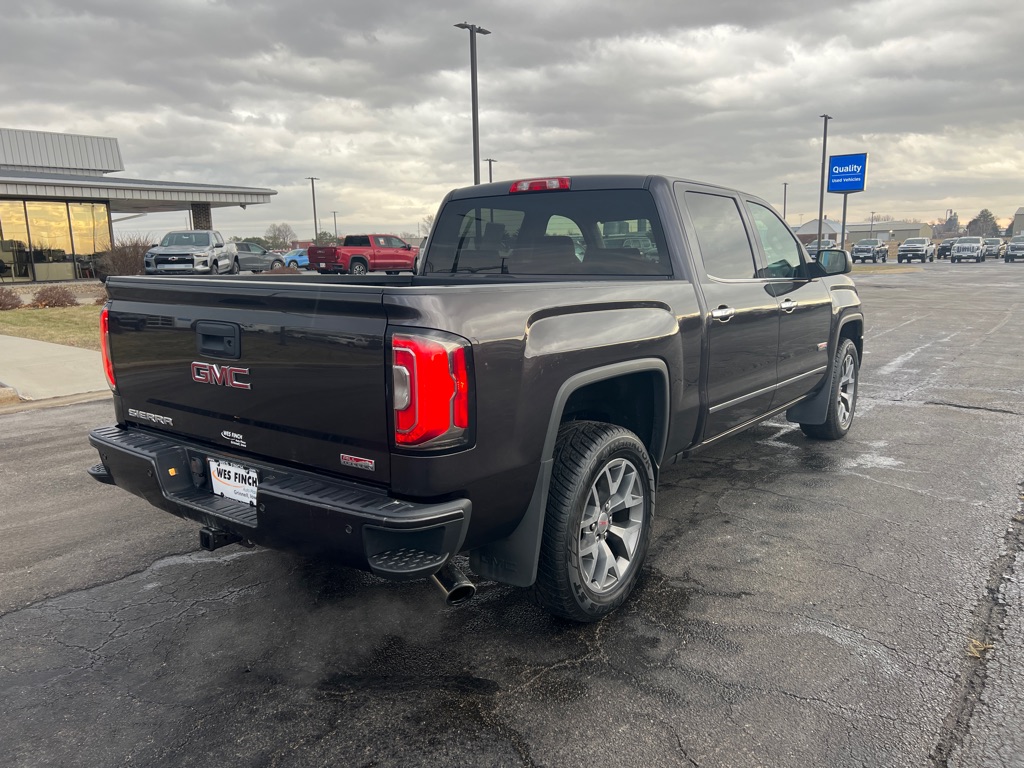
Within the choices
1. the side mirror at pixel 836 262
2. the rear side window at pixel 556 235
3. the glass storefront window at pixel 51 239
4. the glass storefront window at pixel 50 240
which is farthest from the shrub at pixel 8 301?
the side mirror at pixel 836 262

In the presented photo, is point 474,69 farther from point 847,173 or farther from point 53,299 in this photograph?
point 847,173

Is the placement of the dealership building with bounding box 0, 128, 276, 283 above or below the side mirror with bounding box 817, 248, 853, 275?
above

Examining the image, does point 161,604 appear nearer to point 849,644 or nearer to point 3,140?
point 849,644

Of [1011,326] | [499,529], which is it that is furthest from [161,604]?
[1011,326]

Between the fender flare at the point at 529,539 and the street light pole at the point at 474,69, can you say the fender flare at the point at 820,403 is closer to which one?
the fender flare at the point at 529,539

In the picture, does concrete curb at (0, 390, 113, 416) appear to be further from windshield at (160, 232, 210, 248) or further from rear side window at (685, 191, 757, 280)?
windshield at (160, 232, 210, 248)

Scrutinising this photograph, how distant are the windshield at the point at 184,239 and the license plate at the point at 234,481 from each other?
2497 centimetres

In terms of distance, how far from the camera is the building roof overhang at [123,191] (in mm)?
26094

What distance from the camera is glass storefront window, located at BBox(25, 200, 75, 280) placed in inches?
1081

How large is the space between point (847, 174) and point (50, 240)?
45.9 meters

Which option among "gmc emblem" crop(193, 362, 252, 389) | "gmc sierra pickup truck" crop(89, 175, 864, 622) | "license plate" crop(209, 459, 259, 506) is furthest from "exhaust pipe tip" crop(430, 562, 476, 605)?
"gmc emblem" crop(193, 362, 252, 389)

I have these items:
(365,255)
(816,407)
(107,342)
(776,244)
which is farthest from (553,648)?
(365,255)

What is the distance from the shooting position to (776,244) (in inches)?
201

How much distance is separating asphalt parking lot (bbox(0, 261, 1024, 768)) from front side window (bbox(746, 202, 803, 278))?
147 cm
